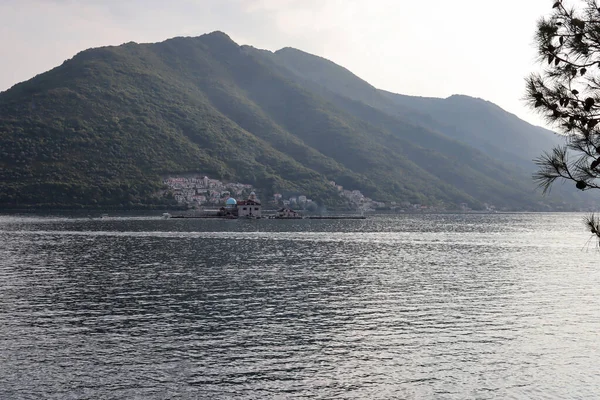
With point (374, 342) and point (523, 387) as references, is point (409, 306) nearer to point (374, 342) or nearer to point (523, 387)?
point (374, 342)

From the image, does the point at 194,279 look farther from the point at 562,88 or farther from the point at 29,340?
the point at 562,88

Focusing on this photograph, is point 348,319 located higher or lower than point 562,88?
lower

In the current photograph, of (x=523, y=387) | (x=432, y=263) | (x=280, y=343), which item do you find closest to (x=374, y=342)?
(x=280, y=343)

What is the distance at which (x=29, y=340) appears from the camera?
3375 centimetres

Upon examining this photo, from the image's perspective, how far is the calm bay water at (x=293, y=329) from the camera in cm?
2734

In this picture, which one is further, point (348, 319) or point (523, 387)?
point (348, 319)

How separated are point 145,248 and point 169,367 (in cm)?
6659

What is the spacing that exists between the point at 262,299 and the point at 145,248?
164 feet

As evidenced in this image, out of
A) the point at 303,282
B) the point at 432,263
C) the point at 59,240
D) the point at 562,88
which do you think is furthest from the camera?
the point at 59,240

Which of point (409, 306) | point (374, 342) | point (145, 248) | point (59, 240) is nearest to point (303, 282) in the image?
point (409, 306)

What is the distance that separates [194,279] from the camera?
60125 mm

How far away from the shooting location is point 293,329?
3788 cm

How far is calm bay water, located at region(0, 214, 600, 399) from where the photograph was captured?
2734cm

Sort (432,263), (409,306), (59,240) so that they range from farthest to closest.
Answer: (59,240) < (432,263) < (409,306)
